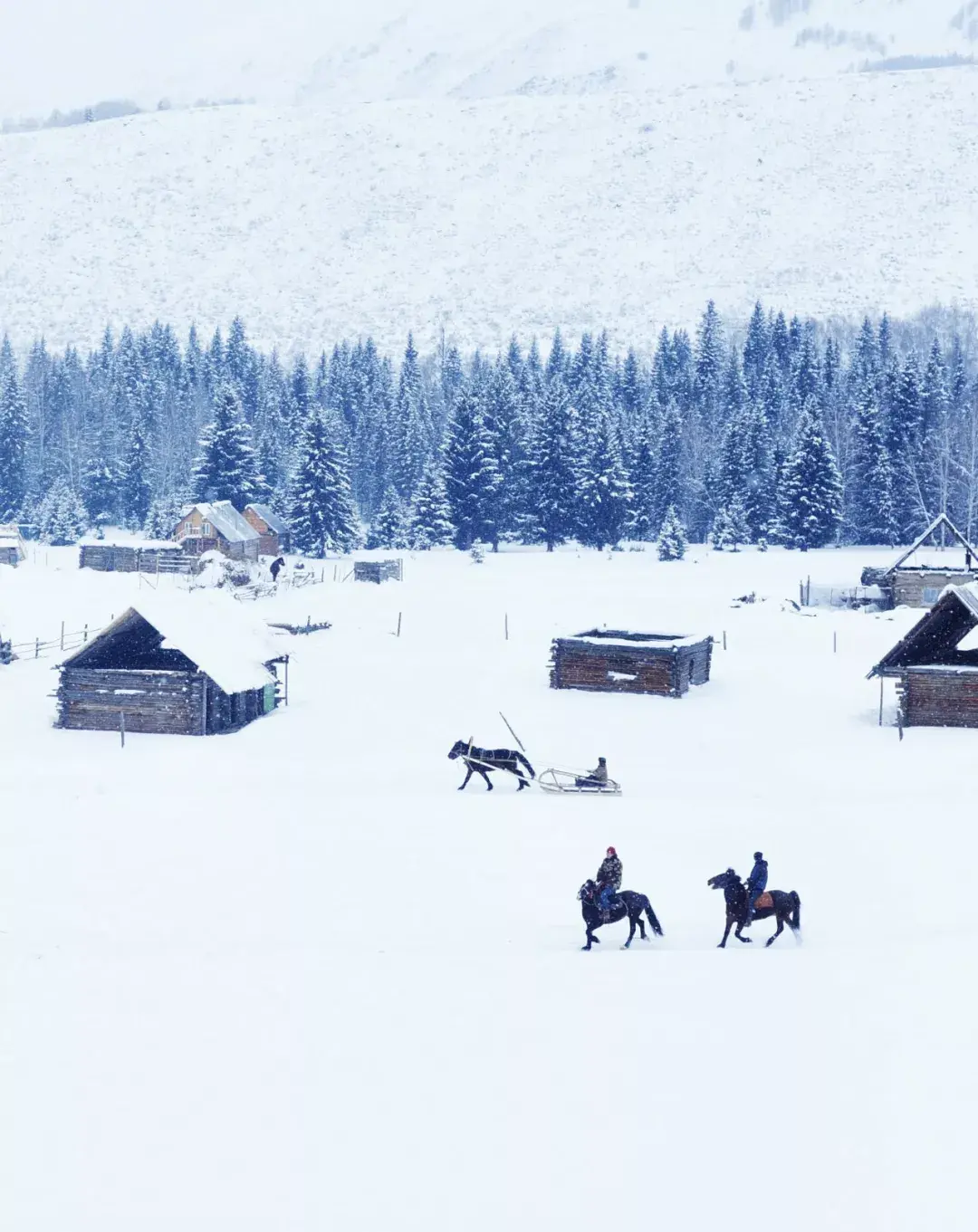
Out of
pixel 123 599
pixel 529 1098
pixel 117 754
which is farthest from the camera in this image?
pixel 123 599

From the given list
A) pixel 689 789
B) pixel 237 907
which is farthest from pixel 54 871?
pixel 689 789

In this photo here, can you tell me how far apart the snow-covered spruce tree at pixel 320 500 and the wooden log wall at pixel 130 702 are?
5208cm

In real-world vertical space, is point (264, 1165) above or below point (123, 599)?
below

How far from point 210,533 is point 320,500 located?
9.52 metres

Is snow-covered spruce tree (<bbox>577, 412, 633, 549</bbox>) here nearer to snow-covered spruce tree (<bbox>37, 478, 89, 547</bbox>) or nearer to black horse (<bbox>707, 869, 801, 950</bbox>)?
snow-covered spruce tree (<bbox>37, 478, 89, 547</bbox>)

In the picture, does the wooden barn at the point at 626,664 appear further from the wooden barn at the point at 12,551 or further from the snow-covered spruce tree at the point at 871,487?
the snow-covered spruce tree at the point at 871,487

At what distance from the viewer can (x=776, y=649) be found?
50.1m

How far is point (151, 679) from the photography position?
1389 inches

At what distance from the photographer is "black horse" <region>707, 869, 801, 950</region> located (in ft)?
54.9

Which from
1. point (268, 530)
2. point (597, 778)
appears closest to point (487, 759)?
point (597, 778)

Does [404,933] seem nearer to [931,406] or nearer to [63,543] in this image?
[63,543]

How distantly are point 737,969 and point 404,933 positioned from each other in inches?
184

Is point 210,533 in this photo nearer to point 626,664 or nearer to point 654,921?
point 626,664

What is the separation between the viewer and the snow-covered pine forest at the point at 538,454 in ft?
296
